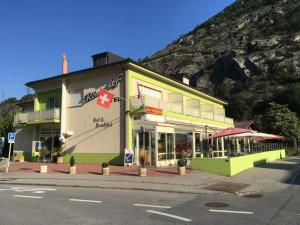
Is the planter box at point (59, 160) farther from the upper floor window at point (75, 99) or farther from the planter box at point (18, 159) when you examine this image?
the planter box at point (18, 159)

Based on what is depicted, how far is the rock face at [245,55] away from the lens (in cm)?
9425

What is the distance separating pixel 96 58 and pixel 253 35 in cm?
10704

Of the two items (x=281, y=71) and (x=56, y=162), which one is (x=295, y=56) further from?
(x=56, y=162)

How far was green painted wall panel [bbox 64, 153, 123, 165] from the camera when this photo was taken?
81.5 feet

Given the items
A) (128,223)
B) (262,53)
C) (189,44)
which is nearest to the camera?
(128,223)

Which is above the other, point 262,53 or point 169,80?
point 262,53

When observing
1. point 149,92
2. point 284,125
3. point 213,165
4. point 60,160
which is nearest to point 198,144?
point 149,92

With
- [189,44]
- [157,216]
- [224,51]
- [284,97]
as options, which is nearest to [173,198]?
[157,216]

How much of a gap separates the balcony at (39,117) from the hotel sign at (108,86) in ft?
10.7

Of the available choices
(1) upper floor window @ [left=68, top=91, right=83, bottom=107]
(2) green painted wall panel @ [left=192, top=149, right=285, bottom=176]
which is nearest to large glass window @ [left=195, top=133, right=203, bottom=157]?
(2) green painted wall panel @ [left=192, top=149, right=285, bottom=176]

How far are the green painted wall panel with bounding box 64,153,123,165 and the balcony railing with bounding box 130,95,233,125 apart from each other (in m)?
3.62

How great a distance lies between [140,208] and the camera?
989 centimetres

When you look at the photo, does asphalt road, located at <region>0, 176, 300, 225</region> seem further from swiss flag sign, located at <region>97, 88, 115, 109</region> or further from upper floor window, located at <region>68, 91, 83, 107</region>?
upper floor window, located at <region>68, 91, 83, 107</region>

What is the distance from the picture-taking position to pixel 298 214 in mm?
9039
